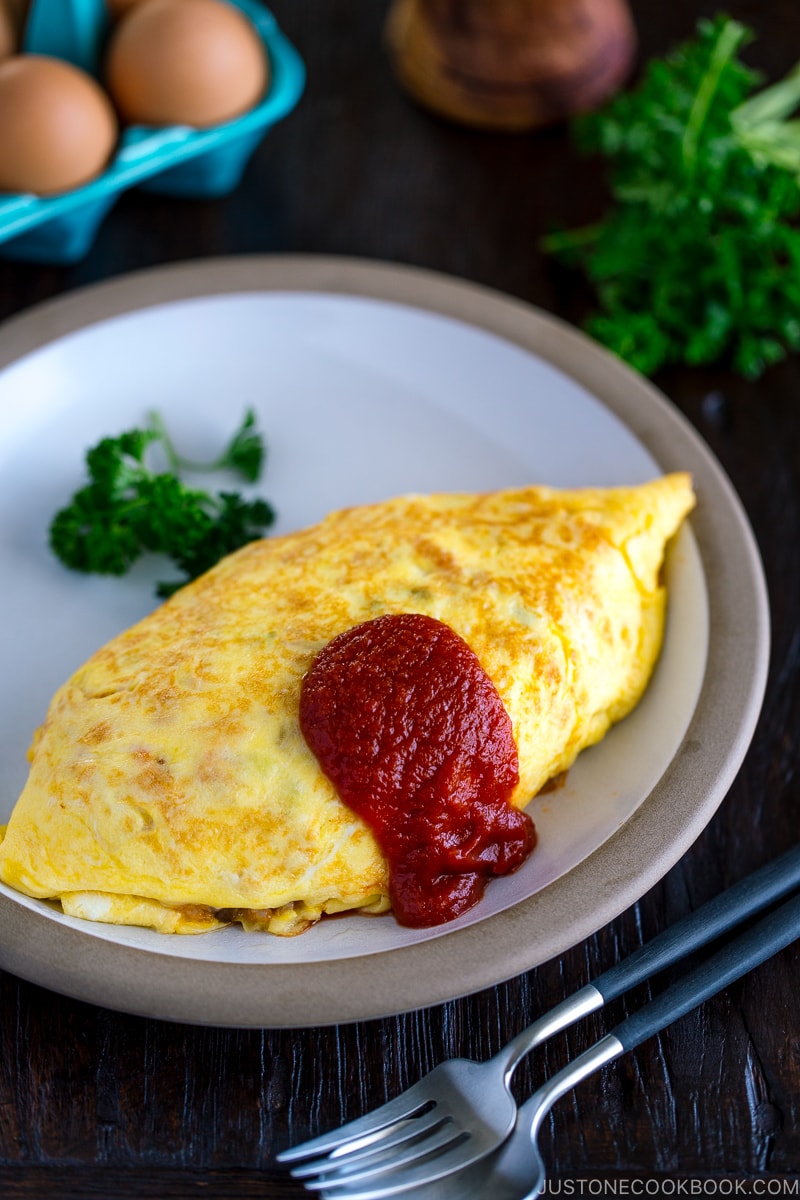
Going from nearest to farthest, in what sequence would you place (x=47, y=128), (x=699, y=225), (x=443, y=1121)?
(x=443, y=1121), (x=47, y=128), (x=699, y=225)

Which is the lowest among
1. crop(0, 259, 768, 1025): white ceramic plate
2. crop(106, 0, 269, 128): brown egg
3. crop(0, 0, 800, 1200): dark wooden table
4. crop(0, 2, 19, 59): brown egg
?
crop(0, 0, 800, 1200): dark wooden table

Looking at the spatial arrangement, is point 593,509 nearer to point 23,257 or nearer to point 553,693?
point 553,693

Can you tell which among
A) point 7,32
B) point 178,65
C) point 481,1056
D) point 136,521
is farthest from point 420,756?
point 7,32

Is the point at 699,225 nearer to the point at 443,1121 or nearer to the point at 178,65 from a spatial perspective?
the point at 178,65

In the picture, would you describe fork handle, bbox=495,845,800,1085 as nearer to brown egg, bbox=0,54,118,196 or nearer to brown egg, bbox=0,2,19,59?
brown egg, bbox=0,54,118,196

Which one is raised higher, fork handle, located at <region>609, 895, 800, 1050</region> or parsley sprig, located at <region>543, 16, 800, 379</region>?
parsley sprig, located at <region>543, 16, 800, 379</region>

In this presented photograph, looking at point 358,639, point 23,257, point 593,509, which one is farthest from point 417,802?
point 23,257

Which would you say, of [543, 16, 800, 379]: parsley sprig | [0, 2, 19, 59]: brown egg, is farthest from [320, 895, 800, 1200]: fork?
[0, 2, 19, 59]: brown egg

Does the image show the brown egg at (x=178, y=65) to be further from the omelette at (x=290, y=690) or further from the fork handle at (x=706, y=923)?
the fork handle at (x=706, y=923)

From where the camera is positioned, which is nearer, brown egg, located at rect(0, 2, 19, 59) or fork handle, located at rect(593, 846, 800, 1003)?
fork handle, located at rect(593, 846, 800, 1003)
